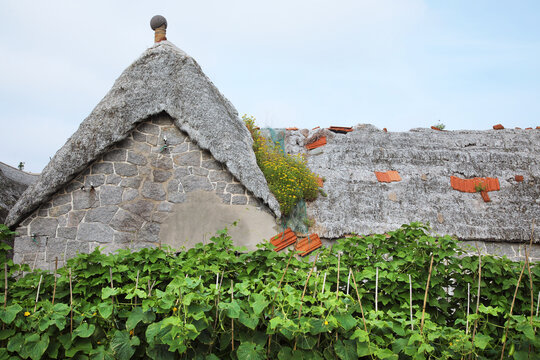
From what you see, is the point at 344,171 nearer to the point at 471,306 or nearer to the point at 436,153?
the point at 436,153

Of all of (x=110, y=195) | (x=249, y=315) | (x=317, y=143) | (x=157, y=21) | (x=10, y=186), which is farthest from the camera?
(x=10, y=186)

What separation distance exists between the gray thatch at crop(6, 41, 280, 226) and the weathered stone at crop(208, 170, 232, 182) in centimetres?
14

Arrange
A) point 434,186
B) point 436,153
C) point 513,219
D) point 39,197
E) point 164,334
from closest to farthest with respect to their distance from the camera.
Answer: point 164,334 → point 39,197 → point 513,219 → point 434,186 → point 436,153

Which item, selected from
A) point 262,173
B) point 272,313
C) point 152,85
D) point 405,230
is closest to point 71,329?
point 272,313

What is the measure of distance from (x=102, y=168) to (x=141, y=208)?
0.79 metres

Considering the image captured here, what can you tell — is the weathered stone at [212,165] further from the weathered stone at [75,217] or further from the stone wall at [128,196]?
the weathered stone at [75,217]

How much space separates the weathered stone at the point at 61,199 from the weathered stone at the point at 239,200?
7.37ft

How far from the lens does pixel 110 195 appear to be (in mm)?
6145

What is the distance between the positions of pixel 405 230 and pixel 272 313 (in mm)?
1701

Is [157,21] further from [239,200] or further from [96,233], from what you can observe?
[96,233]

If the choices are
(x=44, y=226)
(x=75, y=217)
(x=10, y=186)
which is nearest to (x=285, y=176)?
(x=75, y=217)

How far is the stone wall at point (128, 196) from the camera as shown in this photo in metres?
6.04

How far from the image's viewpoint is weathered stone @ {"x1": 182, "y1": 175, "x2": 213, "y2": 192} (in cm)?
625

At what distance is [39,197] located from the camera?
5984mm
